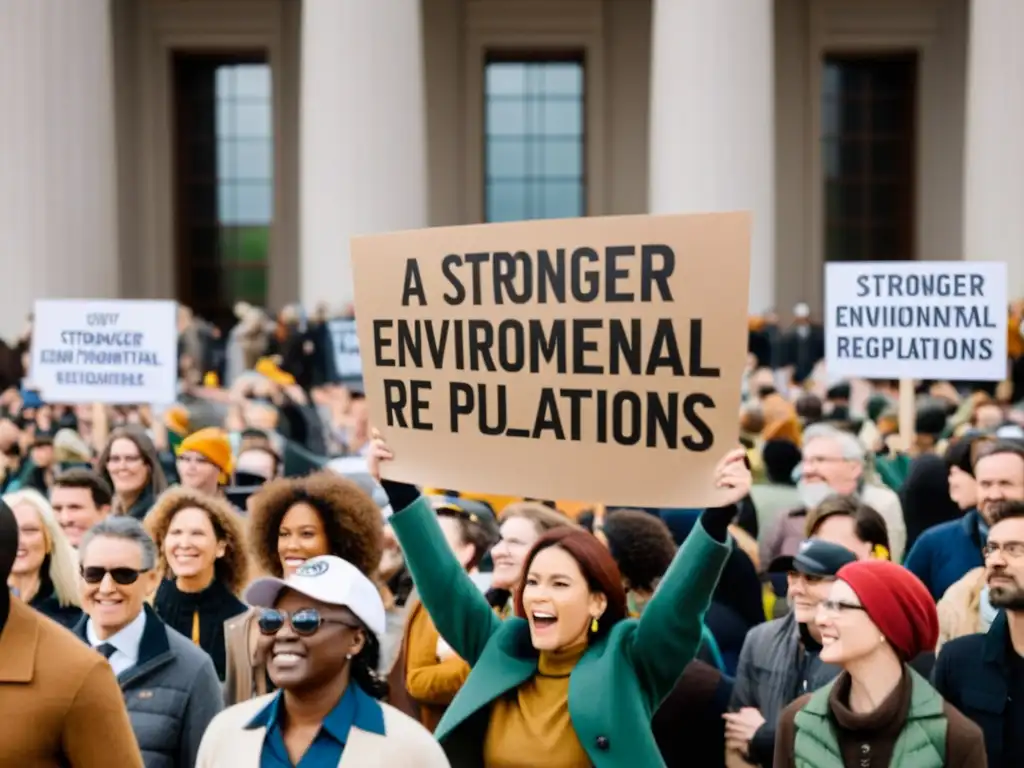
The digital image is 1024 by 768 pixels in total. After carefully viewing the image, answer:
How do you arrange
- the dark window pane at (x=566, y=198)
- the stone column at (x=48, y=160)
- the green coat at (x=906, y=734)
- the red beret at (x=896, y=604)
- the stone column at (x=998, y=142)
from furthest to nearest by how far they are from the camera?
the dark window pane at (x=566, y=198) < the stone column at (x=48, y=160) < the stone column at (x=998, y=142) < the red beret at (x=896, y=604) < the green coat at (x=906, y=734)

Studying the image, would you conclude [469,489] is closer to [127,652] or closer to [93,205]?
[127,652]

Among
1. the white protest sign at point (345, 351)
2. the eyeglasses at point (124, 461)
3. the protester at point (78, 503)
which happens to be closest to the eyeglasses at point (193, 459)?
the eyeglasses at point (124, 461)

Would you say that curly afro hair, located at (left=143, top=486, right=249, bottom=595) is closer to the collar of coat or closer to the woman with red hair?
the collar of coat

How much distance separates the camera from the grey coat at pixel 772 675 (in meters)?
5.51

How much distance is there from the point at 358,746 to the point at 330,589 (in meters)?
0.38

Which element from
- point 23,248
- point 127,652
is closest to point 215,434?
point 127,652

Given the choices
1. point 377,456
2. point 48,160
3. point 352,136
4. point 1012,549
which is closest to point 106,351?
point 377,456

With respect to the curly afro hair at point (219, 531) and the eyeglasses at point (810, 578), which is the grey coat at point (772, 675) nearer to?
the eyeglasses at point (810, 578)

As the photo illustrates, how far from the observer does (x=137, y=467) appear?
27.0 ft

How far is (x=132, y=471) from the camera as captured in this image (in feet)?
27.0

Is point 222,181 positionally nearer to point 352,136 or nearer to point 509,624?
point 352,136

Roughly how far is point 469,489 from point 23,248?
62.8ft

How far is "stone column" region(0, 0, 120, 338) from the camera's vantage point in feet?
76.4

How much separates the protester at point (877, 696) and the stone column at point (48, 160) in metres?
19.8
